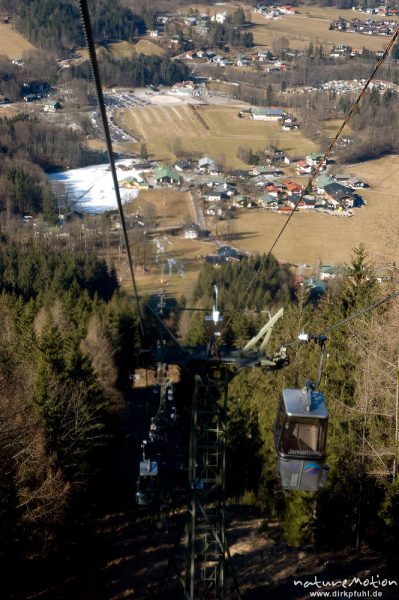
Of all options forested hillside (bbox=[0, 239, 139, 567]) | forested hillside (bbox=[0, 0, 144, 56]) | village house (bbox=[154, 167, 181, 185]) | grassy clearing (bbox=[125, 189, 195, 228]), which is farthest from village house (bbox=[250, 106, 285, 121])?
forested hillside (bbox=[0, 239, 139, 567])

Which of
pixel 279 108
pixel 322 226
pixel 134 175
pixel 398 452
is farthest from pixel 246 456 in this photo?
pixel 279 108

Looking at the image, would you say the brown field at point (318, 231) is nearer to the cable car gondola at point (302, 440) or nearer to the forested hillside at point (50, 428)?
the forested hillside at point (50, 428)

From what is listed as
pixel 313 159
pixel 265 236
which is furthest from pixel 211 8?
pixel 265 236

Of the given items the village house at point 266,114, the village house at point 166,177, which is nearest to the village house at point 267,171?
the village house at point 166,177

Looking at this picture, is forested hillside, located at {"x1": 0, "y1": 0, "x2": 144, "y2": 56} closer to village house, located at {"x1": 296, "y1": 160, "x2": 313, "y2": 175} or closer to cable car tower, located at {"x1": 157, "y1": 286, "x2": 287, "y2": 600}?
village house, located at {"x1": 296, "y1": 160, "x2": 313, "y2": 175}

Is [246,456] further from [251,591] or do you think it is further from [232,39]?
[232,39]

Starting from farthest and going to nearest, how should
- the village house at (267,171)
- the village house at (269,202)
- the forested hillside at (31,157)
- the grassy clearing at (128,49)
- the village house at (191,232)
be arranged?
the grassy clearing at (128,49), the village house at (267,171), the village house at (269,202), the forested hillside at (31,157), the village house at (191,232)
